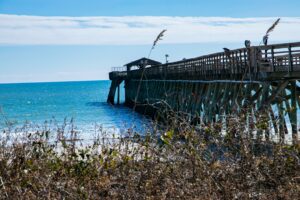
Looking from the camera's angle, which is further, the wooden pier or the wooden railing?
the wooden railing

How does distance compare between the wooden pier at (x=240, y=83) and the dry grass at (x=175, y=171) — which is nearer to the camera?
the dry grass at (x=175, y=171)

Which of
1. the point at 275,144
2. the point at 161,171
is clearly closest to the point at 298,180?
the point at 275,144

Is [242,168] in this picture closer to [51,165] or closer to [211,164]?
[211,164]

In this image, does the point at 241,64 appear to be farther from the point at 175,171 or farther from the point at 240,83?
the point at 175,171

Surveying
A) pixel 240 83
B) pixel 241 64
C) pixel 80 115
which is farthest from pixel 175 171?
pixel 80 115

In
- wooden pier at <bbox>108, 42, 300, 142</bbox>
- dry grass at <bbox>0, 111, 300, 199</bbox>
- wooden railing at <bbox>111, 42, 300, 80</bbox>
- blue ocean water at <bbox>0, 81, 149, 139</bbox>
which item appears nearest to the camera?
dry grass at <bbox>0, 111, 300, 199</bbox>

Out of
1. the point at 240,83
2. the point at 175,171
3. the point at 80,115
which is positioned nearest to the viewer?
the point at 175,171

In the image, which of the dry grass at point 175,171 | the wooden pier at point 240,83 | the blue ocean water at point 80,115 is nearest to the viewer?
the dry grass at point 175,171

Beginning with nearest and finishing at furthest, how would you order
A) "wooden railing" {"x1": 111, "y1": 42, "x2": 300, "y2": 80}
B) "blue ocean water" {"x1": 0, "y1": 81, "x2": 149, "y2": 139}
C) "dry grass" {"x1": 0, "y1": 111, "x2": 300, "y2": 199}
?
"dry grass" {"x1": 0, "y1": 111, "x2": 300, "y2": 199} < "blue ocean water" {"x1": 0, "y1": 81, "x2": 149, "y2": 139} < "wooden railing" {"x1": 111, "y1": 42, "x2": 300, "y2": 80}

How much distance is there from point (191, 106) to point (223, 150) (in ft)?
76.5

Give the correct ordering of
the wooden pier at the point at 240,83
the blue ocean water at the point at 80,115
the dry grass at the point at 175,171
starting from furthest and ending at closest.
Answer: the wooden pier at the point at 240,83, the blue ocean water at the point at 80,115, the dry grass at the point at 175,171

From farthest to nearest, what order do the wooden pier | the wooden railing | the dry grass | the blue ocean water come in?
1. the wooden railing
2. the wooden pier
3. the blue ocean water
4. the dry grass

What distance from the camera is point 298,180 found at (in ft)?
19.6

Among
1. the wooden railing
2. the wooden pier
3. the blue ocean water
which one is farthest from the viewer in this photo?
the wooden railing
